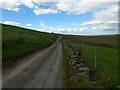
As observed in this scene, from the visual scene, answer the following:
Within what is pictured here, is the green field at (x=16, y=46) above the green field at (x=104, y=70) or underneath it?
above

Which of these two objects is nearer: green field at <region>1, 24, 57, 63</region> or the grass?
the grass

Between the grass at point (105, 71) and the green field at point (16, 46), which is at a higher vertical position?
the green field at point (16, 46)

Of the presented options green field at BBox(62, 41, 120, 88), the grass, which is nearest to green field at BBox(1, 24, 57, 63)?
green field at BBox(62, 41, 120, 88)

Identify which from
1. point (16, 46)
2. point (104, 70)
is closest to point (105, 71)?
point (104, 70)

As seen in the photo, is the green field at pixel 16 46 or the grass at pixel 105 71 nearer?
the grass at pixel 105 71

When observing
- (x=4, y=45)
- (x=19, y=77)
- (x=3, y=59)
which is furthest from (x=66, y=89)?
(x=4, y=45)

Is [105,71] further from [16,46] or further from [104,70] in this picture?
[16,46]

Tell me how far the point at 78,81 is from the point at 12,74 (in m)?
5.75

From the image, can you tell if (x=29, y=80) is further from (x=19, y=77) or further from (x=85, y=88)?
(x=85, y=88)

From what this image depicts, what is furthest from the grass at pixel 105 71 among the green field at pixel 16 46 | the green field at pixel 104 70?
the green field at pixel 16 46

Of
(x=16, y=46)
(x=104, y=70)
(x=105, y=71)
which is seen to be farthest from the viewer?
(x=16, y=46)

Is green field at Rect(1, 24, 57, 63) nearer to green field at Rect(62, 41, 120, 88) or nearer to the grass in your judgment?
green field at Rect(62, 41, 120, 88)

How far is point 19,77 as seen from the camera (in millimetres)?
16953

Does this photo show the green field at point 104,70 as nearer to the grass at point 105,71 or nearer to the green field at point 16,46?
the grass at point 105,71
